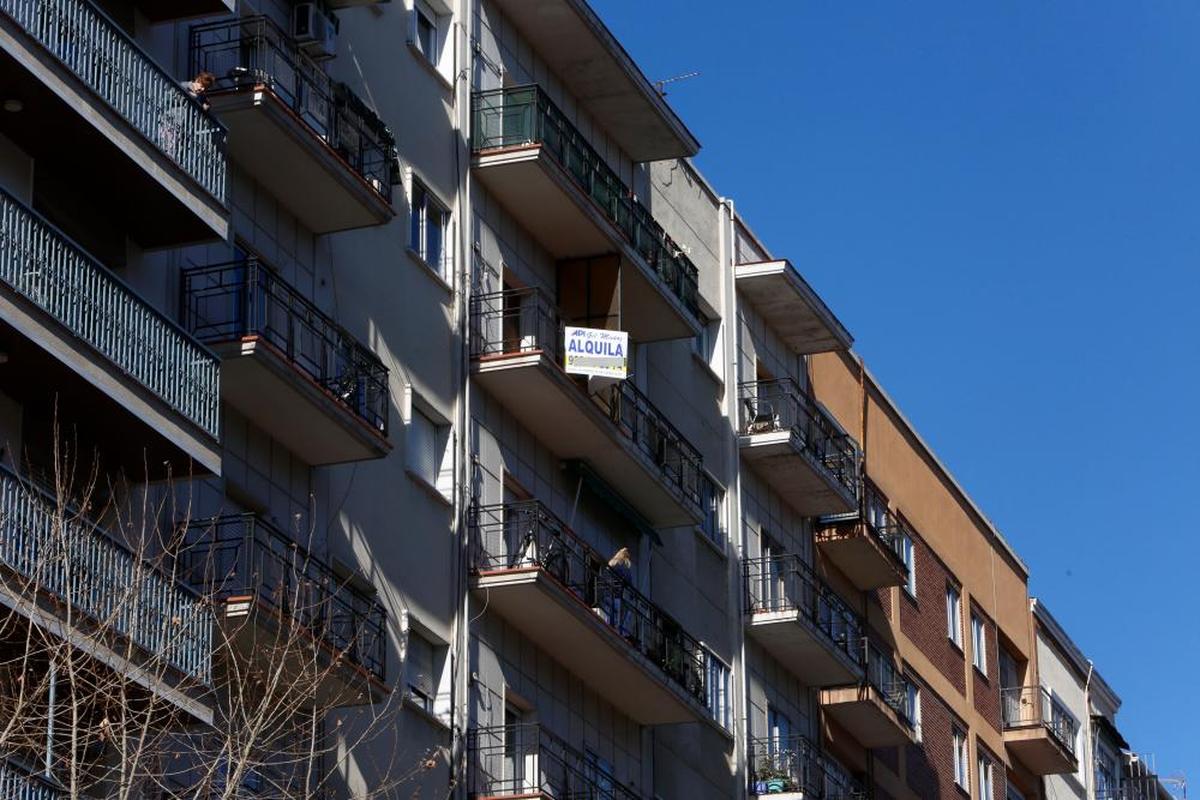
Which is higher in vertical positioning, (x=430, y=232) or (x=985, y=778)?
(x=430, y=232)

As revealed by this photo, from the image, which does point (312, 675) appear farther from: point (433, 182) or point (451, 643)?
point (433, 182)

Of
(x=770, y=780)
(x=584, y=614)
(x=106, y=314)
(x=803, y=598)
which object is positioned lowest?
(x=770, y=780)

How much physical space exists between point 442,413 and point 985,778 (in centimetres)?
2564

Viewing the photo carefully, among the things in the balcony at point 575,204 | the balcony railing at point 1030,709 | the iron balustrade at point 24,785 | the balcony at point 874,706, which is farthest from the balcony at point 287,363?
the balcony railing at point 1030,709

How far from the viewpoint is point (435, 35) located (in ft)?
129

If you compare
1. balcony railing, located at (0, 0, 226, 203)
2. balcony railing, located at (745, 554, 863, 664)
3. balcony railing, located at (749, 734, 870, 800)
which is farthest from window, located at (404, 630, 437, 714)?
balcony railing, located at (745, 554, 863, 664)

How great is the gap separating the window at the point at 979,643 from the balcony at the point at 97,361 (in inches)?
1316

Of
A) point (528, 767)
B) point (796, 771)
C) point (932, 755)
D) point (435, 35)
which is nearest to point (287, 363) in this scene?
point (528, 767)

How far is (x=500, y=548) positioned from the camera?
37969 millimetres

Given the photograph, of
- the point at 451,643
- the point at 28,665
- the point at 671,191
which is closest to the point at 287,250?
the point at 451,643

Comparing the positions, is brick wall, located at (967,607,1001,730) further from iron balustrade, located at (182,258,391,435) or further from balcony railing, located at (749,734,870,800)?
iron balustrade, located at (182,258,391,435)

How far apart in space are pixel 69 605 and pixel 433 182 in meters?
13.9

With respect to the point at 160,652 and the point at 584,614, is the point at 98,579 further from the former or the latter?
the point at 584,614

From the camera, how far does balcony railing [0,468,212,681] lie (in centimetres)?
2550
